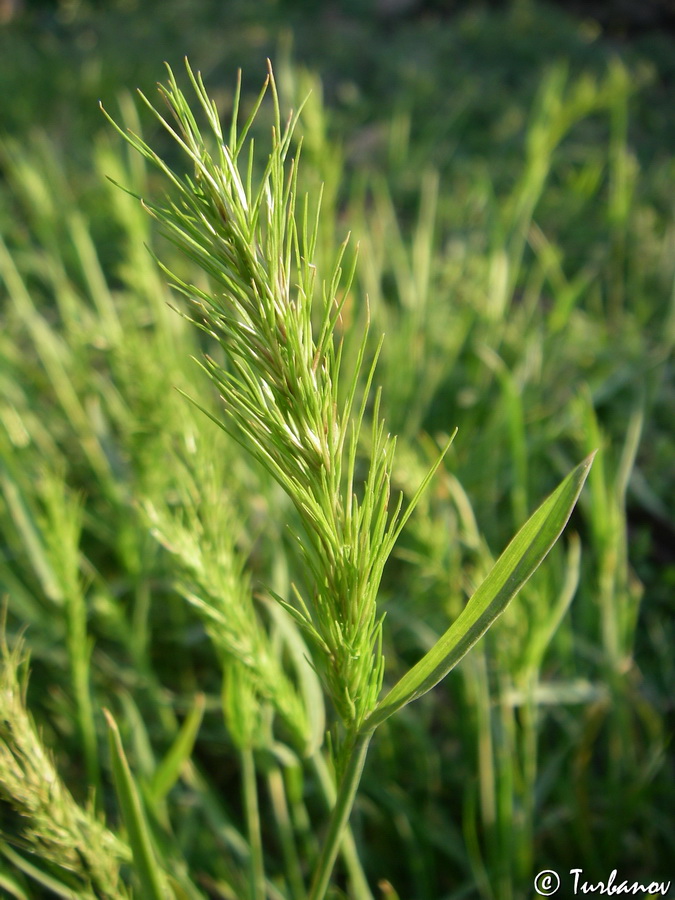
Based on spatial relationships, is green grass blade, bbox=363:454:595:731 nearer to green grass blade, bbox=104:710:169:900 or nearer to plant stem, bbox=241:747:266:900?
green grass blade, bbox=104:710:169:900

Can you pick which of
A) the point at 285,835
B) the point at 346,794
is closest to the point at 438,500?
the point at 285,835

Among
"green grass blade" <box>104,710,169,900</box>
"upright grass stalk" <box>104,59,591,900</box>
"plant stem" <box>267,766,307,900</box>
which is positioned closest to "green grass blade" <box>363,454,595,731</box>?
"upright grass stalk" <box>104,59,591,900</box>

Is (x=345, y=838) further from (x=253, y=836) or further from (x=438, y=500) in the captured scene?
(x=438, y=500)

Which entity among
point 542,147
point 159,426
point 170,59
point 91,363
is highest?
point 170,59

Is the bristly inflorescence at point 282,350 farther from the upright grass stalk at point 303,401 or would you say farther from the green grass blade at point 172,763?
the green grass blade at point 172,763

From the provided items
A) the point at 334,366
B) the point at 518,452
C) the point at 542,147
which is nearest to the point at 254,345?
the point at 334,366

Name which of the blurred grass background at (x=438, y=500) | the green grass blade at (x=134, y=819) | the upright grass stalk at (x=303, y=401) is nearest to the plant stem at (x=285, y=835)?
the blurred grass background at (x=438, y=500)

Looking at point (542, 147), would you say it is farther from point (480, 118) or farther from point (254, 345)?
point (480, 118)
